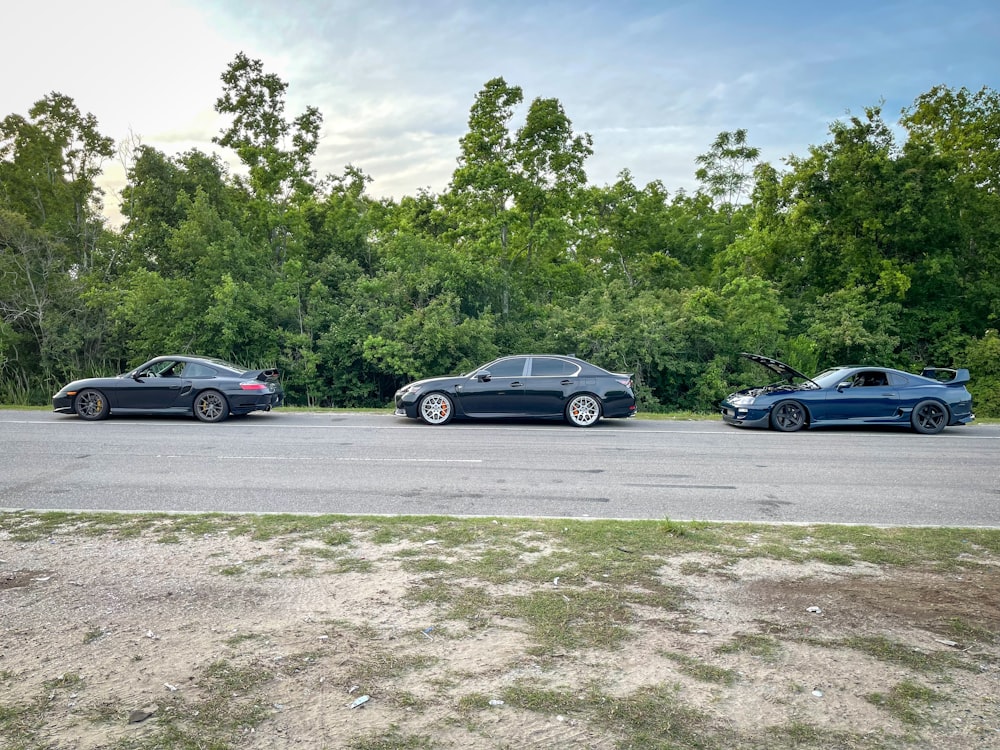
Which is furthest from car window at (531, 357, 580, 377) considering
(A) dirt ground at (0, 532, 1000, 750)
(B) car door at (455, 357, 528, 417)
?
(A) dirt ground at (0, 532, 1000, 750)

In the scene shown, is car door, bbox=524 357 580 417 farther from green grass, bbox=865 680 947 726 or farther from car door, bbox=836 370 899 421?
green grass, bbox=865 680 947 726

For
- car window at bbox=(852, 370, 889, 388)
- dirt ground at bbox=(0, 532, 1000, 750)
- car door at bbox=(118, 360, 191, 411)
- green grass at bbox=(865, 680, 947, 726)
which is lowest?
green grass at bbox=(865, 680, 947, 726)

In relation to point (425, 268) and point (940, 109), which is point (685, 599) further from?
point (940, 109)

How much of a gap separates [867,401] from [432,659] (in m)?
14.5

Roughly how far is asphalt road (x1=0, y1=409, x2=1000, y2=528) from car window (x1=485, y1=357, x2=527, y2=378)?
56.7 inches

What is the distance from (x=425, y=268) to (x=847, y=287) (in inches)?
705

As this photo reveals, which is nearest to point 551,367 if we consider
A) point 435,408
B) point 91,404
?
point 435,408

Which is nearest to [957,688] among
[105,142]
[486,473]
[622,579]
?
[622,579]

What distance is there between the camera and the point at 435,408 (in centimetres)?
1622

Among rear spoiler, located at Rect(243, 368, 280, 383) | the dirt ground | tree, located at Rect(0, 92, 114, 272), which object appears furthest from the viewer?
tree, located at Rect(0, 92, 114, 272)

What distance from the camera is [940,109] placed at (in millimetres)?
35219

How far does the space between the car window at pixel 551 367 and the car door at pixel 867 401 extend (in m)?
5.72

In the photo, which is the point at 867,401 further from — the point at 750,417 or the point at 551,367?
the point at 551,367

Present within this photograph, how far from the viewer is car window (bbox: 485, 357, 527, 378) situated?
16.3 m
